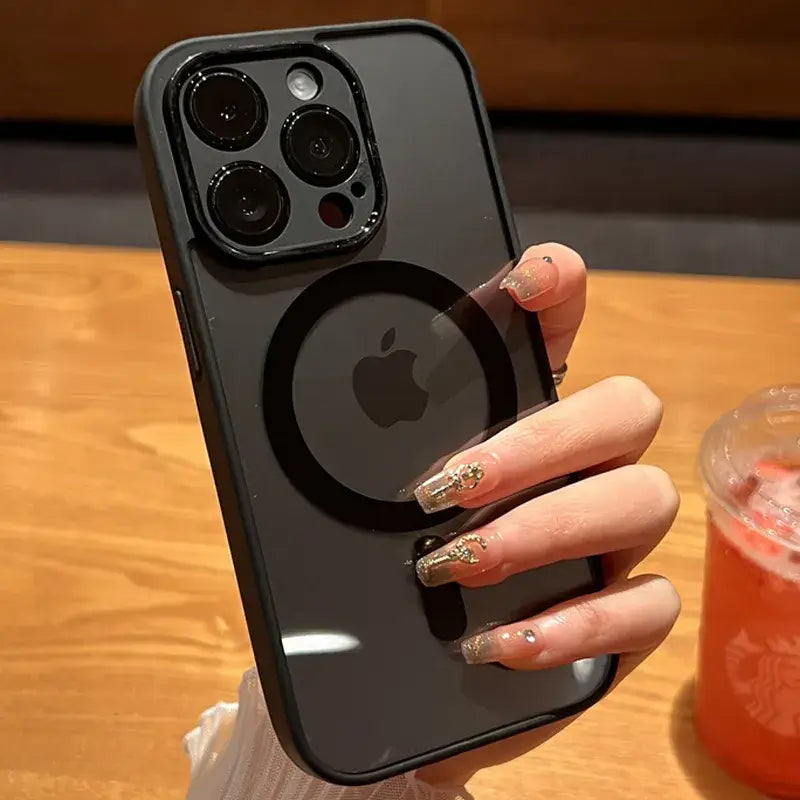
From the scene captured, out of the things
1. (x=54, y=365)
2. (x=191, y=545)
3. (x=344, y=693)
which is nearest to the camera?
(x=344, y=693)

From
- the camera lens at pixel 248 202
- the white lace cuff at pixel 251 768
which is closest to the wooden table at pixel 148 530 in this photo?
the white lace cuff at pixel 251 768

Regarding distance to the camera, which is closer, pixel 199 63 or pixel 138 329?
pixel 199 63

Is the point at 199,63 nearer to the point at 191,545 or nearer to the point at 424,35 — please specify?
the point at 424,35

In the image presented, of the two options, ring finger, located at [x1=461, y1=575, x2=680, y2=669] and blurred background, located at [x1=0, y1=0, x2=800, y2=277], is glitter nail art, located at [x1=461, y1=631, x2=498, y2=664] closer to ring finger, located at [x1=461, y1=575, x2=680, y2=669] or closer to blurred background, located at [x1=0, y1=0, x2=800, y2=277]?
ring finger, located at [x1=461, y1=575, x2=680, y2=669]

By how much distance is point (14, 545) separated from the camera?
1.94ft

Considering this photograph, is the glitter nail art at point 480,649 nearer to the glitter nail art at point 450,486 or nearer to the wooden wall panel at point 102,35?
the glitter nail art at point 450,486

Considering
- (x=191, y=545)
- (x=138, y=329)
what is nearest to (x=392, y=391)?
(x=191, y=545)

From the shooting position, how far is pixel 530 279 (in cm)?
41

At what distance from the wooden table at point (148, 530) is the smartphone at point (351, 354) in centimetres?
12

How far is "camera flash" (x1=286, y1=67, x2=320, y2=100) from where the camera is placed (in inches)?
15.9

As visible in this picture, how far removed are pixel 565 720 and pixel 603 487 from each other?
0.09 meters

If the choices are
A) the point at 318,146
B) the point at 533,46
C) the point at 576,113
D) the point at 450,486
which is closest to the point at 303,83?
the point at 318,146

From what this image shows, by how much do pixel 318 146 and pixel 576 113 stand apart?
5.06 feet

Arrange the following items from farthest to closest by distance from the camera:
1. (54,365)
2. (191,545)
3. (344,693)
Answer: (54,365)
(191,545)
(344,693)
